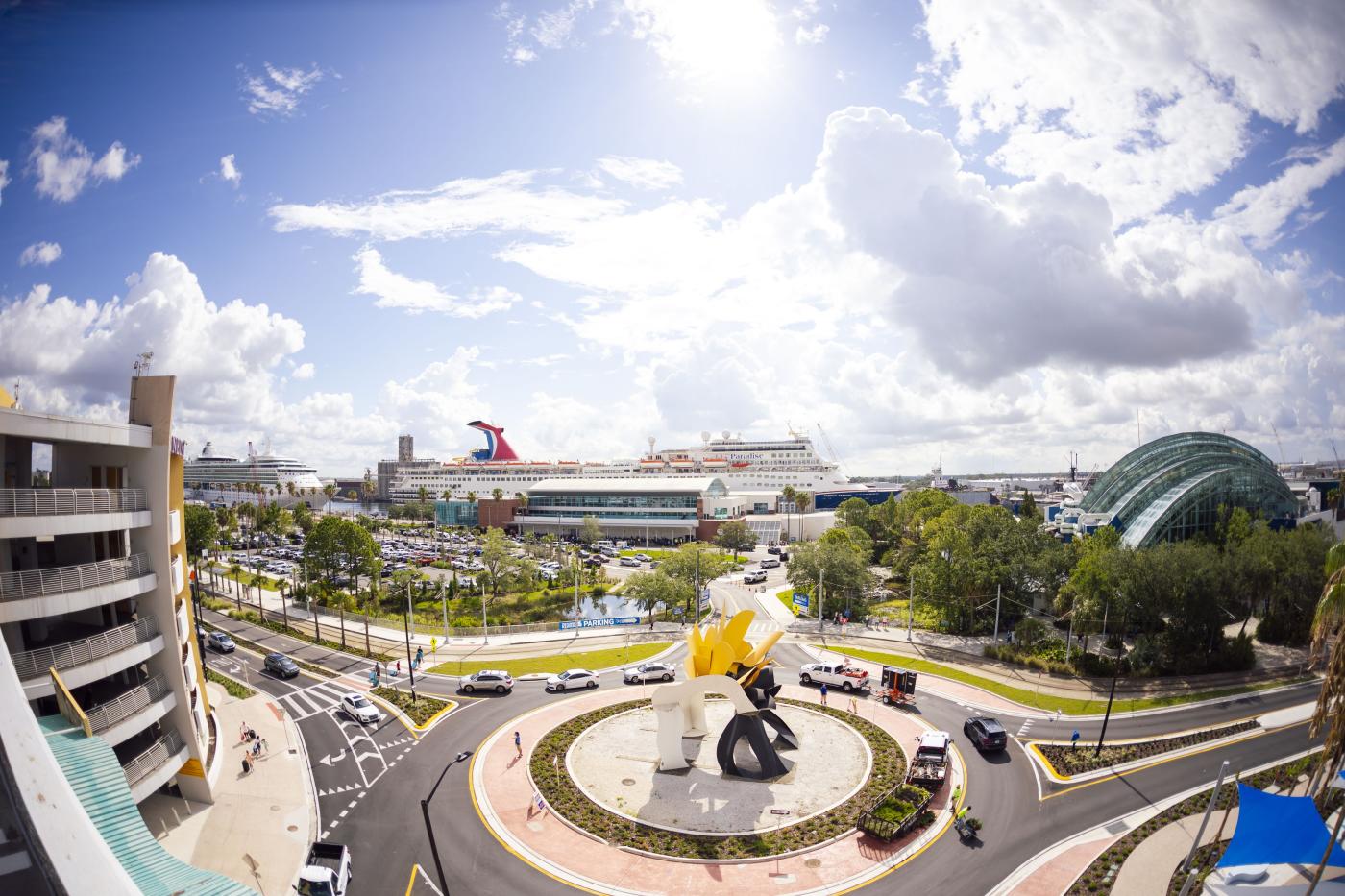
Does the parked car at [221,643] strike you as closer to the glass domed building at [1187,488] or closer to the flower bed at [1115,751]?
the flower bed at [1115,751]

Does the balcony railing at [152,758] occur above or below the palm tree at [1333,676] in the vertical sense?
below

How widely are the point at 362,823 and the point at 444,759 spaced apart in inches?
207

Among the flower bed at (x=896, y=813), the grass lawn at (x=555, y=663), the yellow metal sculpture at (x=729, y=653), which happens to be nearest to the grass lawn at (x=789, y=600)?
the grass lawn at (x=555, y=663)

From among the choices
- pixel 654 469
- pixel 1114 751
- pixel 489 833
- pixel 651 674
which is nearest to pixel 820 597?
pixel 651 674

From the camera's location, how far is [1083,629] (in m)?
41.2

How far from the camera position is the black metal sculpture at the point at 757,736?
26.0 m

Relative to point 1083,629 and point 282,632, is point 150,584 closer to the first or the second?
point 282,632

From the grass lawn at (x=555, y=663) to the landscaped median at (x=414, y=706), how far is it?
4541 millimetres

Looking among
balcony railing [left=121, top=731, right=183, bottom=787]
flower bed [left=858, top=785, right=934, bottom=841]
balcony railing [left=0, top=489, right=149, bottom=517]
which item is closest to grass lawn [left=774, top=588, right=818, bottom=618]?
flower bed [left=858, top=785, right=934, bottom=841]

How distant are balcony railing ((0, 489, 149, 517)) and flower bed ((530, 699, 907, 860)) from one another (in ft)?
58.4

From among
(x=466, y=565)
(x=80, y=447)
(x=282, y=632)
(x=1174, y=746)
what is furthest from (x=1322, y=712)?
(x=466, y=565)

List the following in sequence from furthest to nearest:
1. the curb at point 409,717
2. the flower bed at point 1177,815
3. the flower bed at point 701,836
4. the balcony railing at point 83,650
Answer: the curb at point 409,717, the flower bed at point 701,836, the flower bed at point 1177,815, the balcony railing at point 83,650

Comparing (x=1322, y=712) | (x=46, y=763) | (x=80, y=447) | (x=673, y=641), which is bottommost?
(x=673, y=641)

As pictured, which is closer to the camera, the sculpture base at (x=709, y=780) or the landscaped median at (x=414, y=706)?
the sculpture base at (x=709, y=780)
